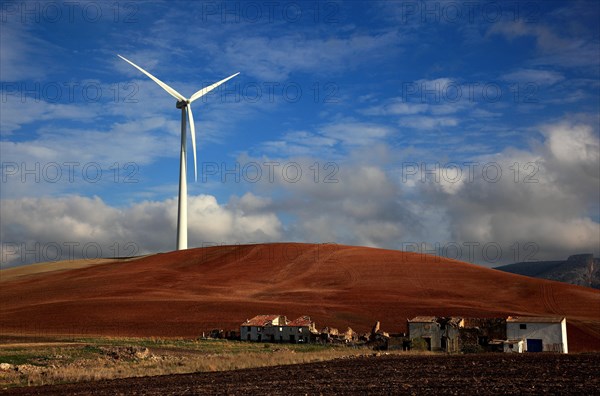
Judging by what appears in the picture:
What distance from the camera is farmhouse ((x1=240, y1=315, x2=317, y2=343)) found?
6612 cm

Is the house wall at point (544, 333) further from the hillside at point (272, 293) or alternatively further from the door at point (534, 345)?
the hillside at point (272, 293)

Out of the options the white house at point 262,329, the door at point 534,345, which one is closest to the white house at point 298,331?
the white house at point 262,329

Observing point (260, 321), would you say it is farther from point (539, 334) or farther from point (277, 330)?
point (539, 334)

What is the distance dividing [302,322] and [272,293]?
2044 centimetres

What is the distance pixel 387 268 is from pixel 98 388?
74346mm

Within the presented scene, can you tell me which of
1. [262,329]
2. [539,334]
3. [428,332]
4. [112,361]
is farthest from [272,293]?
[112,361]

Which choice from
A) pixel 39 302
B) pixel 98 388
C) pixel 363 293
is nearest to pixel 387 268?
pixel 363 293

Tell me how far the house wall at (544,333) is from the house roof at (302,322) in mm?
20999

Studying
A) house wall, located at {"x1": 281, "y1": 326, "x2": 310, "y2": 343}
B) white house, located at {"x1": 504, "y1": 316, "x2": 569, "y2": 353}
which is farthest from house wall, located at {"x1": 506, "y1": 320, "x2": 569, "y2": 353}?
house wall, located at {"x1": 281, "y1": 326, "x2": 310, "y2": 343}

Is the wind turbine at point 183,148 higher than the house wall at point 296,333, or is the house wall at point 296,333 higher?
the wind turbine at point 183,148

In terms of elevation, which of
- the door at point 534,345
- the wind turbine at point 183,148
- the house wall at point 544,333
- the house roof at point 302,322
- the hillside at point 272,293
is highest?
the wind turbine at point 183,148

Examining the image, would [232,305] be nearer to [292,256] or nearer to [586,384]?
[292,256]

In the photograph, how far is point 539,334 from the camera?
5316cm

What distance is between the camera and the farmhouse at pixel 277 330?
66.1 metres
